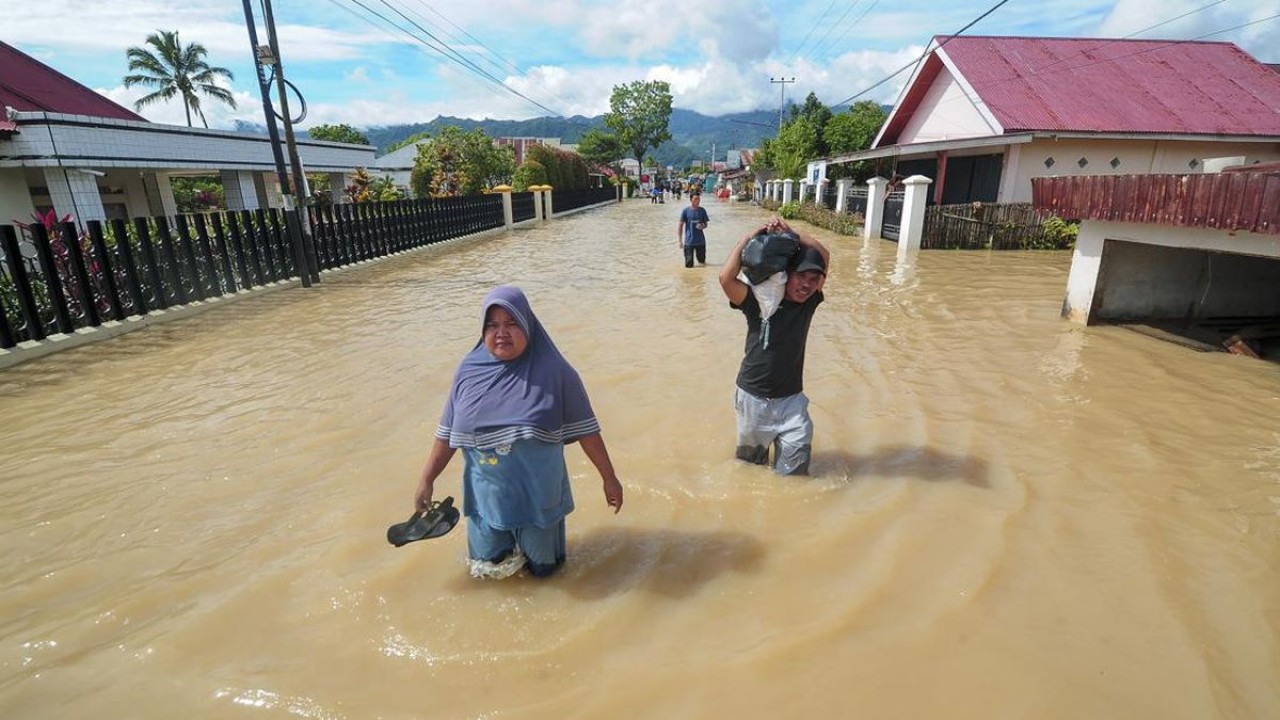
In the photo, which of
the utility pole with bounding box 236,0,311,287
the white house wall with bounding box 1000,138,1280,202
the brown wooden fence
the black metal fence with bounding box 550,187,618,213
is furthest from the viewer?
the black metal fence with bounding box 550,187,618,213

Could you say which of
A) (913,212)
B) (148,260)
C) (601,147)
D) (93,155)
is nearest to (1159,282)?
(913,212)

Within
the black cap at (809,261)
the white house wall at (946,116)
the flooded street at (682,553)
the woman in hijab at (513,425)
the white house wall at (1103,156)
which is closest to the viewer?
the flooded street at (682,553)

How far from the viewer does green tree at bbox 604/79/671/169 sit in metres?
71.7

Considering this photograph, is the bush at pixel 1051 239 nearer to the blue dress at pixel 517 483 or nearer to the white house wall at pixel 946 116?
the white house wall at pixel 946 116

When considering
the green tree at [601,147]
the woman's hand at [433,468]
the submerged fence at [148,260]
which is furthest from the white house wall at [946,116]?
the green tree at [601,147]

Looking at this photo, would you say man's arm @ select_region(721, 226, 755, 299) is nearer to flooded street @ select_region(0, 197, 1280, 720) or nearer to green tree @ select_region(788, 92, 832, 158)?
flooded street @ select_region(0, 197, 1280, 720)

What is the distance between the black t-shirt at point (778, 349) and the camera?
318 centimetres

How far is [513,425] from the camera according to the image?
7.54ft

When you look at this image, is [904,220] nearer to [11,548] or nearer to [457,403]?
[457,403]

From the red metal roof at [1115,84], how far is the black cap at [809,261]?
16.3 m

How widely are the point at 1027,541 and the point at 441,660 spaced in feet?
8.80

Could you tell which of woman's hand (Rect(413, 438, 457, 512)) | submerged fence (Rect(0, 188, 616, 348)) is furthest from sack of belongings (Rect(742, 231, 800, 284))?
submerged fence (Rect(0, 188, 616, 348))

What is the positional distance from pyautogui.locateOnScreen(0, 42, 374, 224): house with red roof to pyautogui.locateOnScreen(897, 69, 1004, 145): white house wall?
899 inches

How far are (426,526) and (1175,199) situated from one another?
6.61 meters
